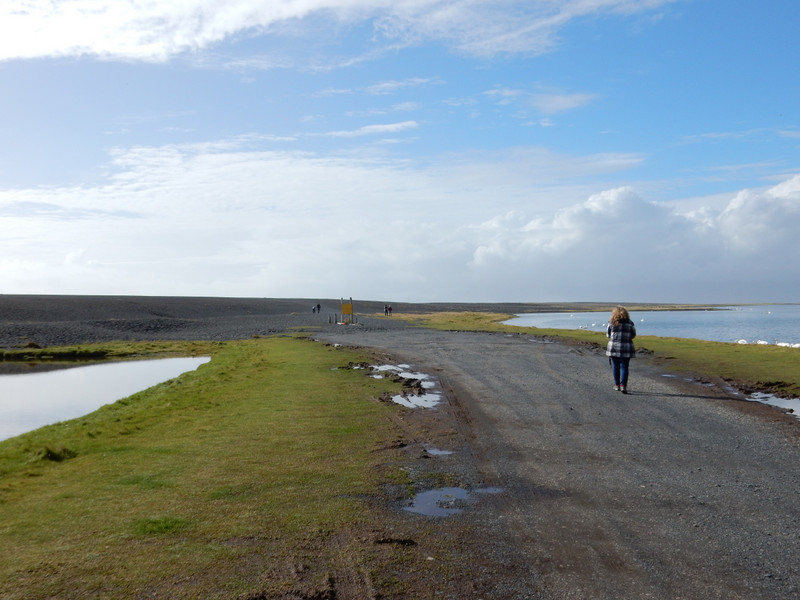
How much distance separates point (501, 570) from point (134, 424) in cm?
1234

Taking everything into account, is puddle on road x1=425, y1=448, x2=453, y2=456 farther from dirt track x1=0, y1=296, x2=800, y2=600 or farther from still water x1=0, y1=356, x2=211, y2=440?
still water x1=0, y1=356, x2=211, y2=440

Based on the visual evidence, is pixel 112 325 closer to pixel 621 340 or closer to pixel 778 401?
pixel 621 340

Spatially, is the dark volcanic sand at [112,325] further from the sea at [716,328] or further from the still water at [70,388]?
the sea at [716,328]

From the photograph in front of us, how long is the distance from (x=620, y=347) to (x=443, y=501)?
40.7 ft

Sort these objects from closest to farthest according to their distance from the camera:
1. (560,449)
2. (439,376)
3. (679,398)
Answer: (560,449) → (679,398) → (439,376)

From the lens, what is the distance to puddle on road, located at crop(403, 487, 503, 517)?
8.83 m

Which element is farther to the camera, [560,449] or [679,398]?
[679,398]

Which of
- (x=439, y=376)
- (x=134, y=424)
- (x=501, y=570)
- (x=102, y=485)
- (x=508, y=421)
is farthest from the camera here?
(x=439, y=376)

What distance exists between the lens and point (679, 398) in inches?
746

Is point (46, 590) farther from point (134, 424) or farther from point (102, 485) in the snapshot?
point (134, 424)

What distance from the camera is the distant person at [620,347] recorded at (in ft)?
65.7

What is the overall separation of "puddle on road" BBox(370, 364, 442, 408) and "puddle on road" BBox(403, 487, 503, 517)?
8391 mm

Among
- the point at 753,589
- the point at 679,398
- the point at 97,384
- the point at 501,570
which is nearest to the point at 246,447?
the point at 501,570

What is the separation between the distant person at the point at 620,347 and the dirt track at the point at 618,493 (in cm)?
55
